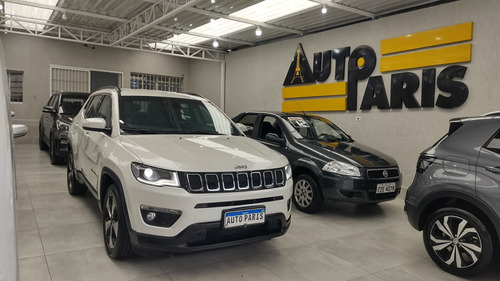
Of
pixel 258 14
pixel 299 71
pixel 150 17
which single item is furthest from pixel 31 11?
pixel 299 71

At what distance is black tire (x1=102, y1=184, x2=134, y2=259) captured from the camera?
8.70 ft

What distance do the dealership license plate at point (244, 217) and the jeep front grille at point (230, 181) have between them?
0.17m

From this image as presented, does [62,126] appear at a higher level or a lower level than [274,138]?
higher

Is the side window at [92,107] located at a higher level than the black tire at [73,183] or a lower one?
higher

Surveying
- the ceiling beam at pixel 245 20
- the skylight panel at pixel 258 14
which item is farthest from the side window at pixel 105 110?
the skylight panel at pixel 258 14

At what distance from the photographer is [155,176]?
2.45 m

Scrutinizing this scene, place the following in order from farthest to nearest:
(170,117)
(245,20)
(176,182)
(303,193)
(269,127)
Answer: (245,20), (269,127), (303,193), (170,117), (176,182)

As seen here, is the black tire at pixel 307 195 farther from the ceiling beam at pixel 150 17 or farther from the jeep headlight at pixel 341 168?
the ceiling beam at pixel 150 17

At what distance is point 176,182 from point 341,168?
8.18ft

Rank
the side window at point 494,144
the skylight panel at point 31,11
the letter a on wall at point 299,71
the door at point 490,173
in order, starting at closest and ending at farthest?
1. the door at point 490,173
2. the side window at point 494,144
3. the skylight panel at point 31,11
4. the letter a on wall at point 299,71

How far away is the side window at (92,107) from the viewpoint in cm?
400

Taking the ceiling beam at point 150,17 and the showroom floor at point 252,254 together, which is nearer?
the showroom floor at point 252,254

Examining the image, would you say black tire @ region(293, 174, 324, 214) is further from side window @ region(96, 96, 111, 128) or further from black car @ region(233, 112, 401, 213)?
side window @ region(96, 96, 111, 128)

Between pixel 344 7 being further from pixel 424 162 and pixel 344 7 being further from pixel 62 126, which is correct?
pixel 62 126
